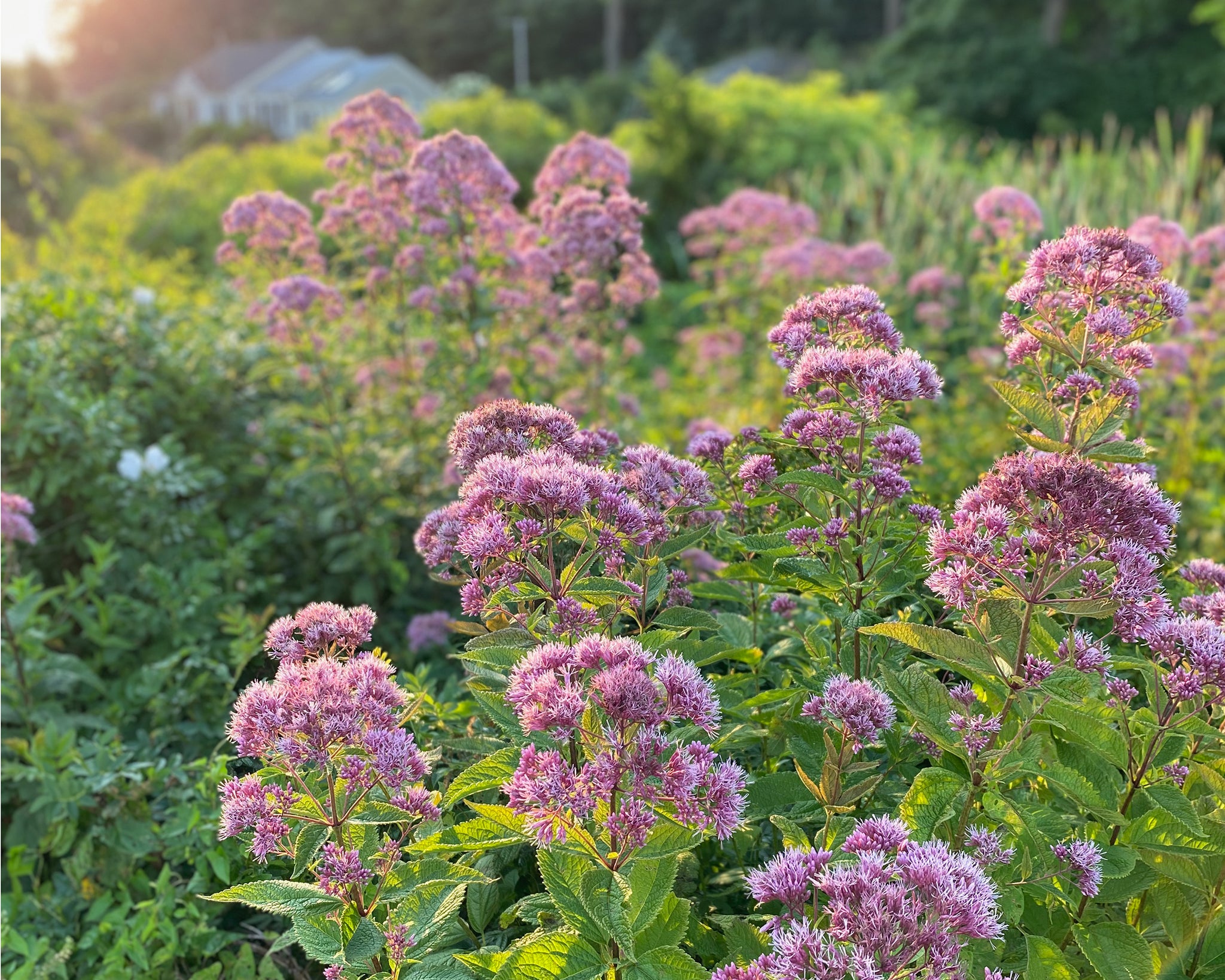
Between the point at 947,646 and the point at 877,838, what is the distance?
0.32 meters

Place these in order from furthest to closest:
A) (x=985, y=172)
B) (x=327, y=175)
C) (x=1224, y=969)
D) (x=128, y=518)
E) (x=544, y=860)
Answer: (x=327, y=175), (x=985, y=172), (x=128, y=518), (x=1224, y=969), (x=544, y=860)

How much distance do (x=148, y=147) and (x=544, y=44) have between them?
1906 centimetres

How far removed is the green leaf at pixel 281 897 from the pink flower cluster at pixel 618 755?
366 millimetres

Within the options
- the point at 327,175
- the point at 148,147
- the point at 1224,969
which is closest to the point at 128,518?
the point at 1224,969

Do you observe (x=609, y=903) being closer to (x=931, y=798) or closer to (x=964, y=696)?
(x=931, y=798)

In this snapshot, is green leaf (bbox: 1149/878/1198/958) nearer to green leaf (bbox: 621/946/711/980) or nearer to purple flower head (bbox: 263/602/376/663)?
green leaf (bbox: 621/946/711/980)

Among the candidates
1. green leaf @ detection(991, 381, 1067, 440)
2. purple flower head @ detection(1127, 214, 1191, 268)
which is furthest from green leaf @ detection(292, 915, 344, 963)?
purple flower head @ detection(1127, 214, 1191, 268)

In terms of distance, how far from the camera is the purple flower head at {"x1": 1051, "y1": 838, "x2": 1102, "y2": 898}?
141 centimetres

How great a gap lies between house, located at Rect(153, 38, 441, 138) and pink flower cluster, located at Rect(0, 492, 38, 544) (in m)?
41.0

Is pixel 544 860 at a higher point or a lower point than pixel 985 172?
higher

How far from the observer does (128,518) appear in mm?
3748

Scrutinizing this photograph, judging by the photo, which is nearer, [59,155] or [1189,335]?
[1189,335]

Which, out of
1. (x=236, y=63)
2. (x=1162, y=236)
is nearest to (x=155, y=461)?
(x=1162, y=236)

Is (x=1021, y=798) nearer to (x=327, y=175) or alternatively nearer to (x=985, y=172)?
(x=985, y=172)
